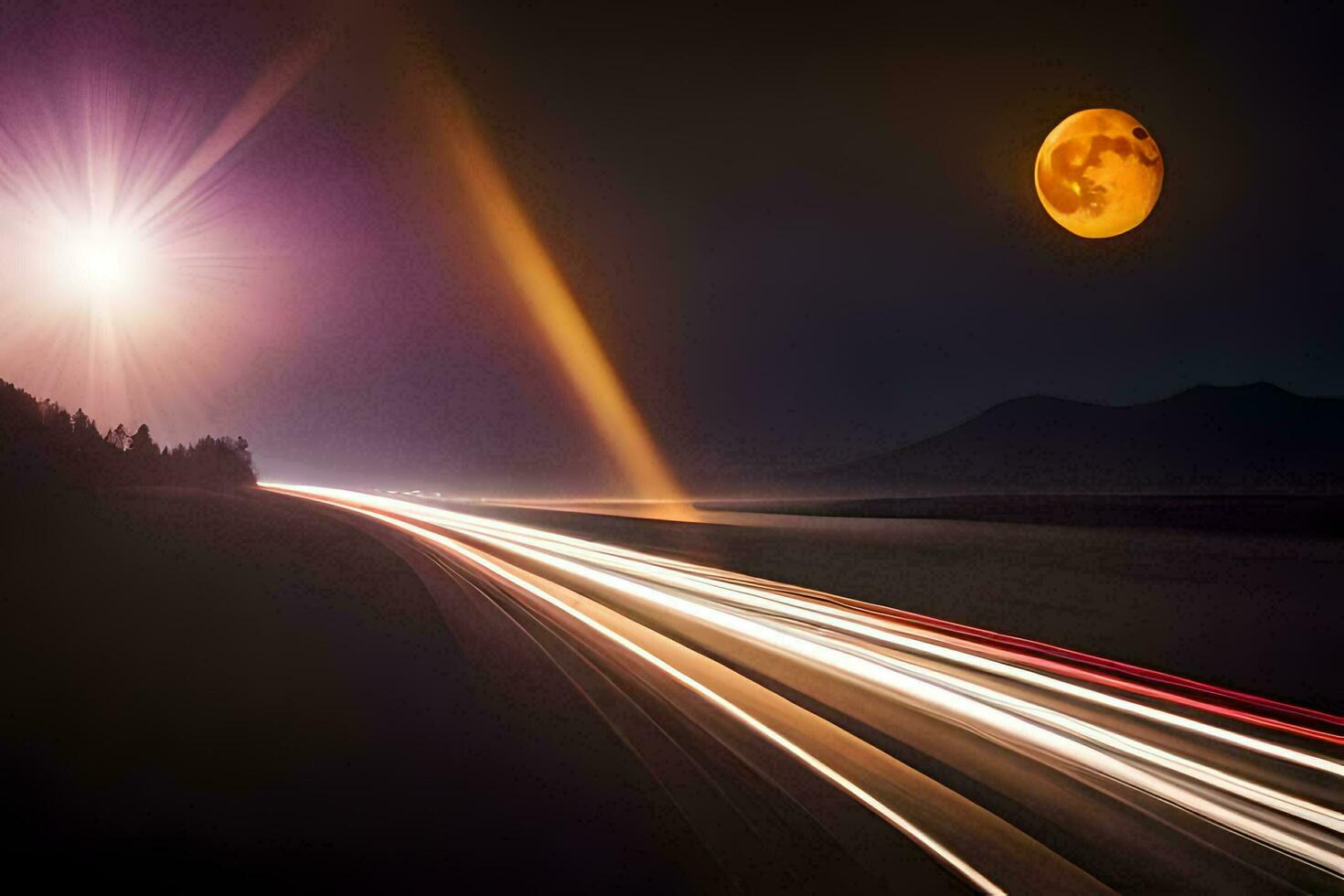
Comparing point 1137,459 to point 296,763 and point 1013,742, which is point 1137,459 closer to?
point 1013,742

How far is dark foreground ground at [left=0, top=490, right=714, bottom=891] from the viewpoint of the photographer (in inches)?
157

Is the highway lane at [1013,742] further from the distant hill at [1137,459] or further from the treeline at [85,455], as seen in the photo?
the distant hill at [1137,459]

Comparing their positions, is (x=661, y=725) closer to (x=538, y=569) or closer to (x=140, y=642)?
(x=140, y=642)

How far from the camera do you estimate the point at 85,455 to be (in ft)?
167

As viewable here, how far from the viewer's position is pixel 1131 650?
9.86 meters

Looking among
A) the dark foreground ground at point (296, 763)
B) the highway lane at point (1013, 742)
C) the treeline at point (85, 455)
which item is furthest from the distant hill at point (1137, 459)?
the dark foreground ground at point (296, 763)

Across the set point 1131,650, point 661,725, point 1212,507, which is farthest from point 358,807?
point 1212,507

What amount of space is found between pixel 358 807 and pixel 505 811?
0.73 m

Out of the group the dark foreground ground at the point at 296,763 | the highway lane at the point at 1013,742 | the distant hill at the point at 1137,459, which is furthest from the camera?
the distant hill at the point at 1137,459

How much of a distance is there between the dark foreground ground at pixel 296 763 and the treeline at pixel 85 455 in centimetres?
2887

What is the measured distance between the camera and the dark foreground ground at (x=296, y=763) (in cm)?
400

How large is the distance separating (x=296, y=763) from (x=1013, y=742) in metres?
4.42

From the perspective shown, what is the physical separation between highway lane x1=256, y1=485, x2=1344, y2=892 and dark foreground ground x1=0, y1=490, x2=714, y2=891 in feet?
2.68

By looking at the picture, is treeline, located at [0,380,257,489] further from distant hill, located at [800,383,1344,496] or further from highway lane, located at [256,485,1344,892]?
distant hill, located at [800,383,1344,496]
